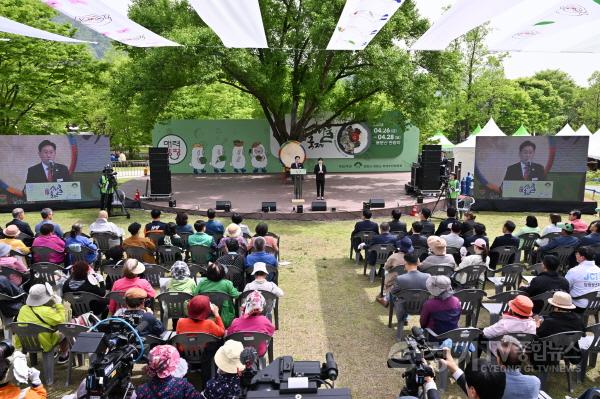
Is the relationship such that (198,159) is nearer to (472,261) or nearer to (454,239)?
(454,239)

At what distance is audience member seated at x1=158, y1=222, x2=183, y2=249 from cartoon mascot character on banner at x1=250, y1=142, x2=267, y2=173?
15284mm

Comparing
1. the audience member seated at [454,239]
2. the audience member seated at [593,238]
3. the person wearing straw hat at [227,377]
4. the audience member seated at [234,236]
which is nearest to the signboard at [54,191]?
the audience member seated at [234,236]

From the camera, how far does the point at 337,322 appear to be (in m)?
Answer: 6.69

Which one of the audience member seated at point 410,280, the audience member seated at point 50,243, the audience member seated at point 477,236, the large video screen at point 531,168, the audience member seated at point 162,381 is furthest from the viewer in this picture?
the large video screen at point 531,168

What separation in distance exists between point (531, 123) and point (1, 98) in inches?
1630

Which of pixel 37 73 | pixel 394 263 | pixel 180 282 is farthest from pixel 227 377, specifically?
pixel 37 73

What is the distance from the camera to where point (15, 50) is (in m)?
17.6

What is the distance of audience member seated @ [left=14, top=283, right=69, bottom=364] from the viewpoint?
16.0 ft

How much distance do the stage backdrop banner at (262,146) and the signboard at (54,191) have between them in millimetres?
8287

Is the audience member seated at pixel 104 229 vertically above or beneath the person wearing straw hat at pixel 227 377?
above

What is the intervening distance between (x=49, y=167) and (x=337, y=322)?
12156mm

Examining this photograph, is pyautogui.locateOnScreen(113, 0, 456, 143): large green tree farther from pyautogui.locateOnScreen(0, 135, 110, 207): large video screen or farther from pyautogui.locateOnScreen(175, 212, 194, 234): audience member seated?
pyautogui.locateOnScreen(175, 212, 194, 234): audience member seated

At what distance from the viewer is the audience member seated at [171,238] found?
8305 mm

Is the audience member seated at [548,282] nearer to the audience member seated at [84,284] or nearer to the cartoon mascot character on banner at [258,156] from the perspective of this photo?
the audience member seated at [84,284]
